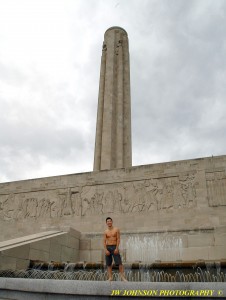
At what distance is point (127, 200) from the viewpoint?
13.3 metres

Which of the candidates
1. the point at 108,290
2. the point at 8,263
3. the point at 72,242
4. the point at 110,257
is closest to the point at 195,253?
the point at 72,242

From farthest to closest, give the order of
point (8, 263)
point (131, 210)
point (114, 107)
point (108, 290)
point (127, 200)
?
point (114, 107)
point (127, 200)
point (131, 210)
point (8, 263)
point (108, 290)

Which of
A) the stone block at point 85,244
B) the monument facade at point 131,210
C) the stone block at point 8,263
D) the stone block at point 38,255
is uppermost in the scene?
the monument facade at point 131,210

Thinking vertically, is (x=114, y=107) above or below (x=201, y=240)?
above

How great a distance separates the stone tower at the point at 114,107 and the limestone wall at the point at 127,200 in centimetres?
518

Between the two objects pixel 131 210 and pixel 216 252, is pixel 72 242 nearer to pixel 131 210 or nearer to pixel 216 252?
pixel 131 210

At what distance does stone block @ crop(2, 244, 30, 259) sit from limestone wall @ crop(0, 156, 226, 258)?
4.40 metres

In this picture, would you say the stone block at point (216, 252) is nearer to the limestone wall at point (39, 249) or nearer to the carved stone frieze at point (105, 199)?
the carved stone frieze at point (105, 199)

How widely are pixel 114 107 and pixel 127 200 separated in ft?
32.4

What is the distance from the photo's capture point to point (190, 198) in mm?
12352

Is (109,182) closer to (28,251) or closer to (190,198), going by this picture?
(190,198)

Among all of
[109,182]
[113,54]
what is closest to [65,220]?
[109,182]

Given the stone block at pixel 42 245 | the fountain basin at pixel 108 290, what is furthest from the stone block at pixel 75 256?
the fountain basin at pixel 108 290

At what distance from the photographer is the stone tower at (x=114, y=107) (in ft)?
66.3
